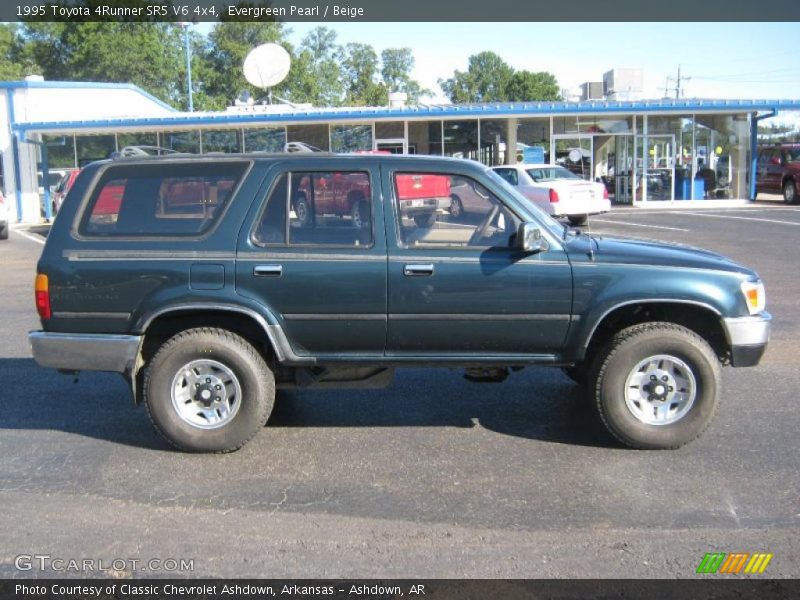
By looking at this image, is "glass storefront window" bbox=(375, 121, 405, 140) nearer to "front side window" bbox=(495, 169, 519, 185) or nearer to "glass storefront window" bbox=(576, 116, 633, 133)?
"glass storefront window" bbox=(576, 116, 633, 133)

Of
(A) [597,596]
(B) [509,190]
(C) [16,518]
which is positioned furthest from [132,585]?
(B) [509,190]

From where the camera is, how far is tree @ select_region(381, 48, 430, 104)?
99.9 metres

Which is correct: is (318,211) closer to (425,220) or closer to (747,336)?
(425,220)

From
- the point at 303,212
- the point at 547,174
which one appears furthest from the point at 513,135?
the point at 303,212

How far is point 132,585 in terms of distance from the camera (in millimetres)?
3646

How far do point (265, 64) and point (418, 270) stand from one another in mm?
13651

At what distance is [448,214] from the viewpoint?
5258 mm

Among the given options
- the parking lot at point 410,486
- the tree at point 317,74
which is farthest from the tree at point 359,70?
the parking lot at point 410,486

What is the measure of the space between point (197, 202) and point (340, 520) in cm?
229

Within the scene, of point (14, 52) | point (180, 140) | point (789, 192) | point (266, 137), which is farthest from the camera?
point (14, 52)

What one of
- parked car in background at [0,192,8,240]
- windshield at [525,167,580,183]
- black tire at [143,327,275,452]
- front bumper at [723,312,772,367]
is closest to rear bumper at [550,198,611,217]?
windshield at [525,167,580,183]

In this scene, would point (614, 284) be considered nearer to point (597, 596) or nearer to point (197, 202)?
point (597, 596)

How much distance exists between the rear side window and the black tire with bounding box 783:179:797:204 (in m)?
25.9

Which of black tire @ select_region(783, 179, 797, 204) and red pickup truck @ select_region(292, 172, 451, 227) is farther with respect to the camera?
black tire @ select_region(783, 179, 797, 204)
